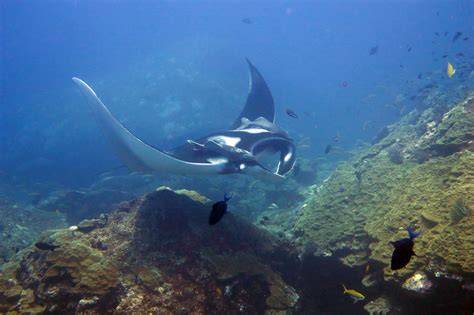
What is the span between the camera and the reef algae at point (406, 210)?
13.7 ft

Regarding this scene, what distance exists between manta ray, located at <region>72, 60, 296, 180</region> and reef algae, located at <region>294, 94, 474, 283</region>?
5.43ft

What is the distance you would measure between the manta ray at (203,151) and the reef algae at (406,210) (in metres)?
1.66

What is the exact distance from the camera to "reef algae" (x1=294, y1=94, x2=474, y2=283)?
4.17m

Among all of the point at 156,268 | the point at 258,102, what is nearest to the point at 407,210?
the point at 156,268

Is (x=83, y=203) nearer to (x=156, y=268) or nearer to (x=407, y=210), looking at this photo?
(x=156, y=268)

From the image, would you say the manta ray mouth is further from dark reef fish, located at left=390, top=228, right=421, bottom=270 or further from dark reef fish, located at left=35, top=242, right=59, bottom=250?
dark reef fish, located at left=35, top=242, right=59, bottom=250

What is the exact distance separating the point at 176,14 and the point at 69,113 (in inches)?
2329

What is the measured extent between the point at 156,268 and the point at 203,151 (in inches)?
91.4

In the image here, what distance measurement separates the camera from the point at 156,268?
4.74m

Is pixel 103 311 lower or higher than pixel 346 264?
lower

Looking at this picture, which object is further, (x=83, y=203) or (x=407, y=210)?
(x=83, y=203)

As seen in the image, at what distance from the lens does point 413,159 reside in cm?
793

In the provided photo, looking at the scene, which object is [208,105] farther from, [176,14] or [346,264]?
[176,14]

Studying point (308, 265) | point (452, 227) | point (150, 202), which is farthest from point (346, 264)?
point (150, 202)
